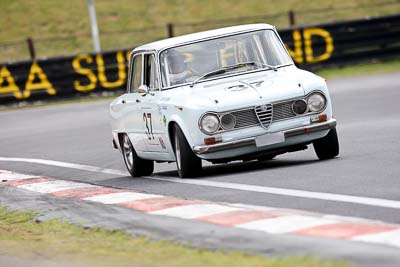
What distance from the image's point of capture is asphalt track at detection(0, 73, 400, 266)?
31.0 ft

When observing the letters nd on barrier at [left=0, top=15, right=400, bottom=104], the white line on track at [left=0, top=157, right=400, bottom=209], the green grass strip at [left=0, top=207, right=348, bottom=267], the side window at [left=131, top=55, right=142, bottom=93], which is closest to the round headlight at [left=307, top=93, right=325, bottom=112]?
the white line on track at [left=0, top=157, right=400, bottom=209]

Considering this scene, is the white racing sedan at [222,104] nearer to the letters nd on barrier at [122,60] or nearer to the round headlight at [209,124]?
the round headlight at [209,124]

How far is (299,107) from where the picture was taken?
→ 1205cm

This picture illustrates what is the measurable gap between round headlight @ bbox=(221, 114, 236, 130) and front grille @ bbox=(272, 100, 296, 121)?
1.35ft

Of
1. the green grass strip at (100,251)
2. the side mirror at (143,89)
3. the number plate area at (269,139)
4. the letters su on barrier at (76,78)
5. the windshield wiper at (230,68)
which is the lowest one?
the letters su on barrier at (76,78)

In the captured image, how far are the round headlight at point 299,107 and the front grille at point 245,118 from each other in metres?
0.42

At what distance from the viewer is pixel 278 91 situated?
1198cm

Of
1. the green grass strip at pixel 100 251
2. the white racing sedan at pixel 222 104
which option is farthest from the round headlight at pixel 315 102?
the green grass strip at pixel 100 251

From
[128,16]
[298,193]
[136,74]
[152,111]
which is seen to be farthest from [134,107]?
[128,16]

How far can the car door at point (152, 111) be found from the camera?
12719mm

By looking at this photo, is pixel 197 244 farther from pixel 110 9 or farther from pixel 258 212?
pixel 110 9

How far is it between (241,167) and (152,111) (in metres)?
1.15

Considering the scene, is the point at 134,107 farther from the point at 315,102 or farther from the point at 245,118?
the point at 315,102

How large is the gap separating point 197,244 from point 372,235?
3.57 ft
